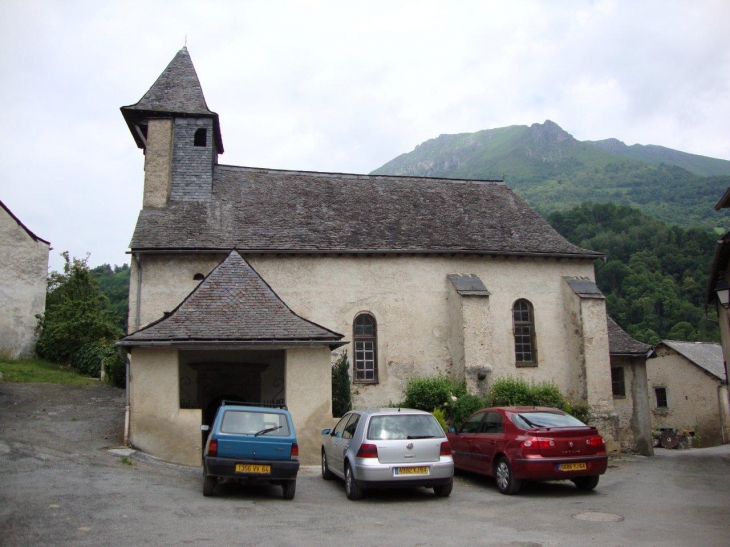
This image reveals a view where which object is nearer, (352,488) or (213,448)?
(213,448)

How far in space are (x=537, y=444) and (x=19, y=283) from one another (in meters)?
25.0

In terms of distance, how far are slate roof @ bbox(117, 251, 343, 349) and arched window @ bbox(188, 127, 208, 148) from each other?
834cm

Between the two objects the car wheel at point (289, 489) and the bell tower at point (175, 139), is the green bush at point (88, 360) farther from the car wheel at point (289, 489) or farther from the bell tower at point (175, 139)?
the car wheel at point (289, 489)

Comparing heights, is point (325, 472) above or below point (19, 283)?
below

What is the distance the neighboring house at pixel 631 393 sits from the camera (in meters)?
22.6

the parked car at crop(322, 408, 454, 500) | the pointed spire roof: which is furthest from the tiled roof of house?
the parked car at crop(322, 408, 454, 500)

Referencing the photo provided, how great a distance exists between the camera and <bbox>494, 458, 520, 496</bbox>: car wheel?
11352 mm

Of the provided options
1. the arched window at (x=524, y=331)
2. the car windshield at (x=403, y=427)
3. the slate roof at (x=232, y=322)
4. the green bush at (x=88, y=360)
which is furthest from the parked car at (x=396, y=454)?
the green bush at (x=88, y=360)

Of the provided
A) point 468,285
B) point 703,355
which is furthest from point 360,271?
point 703,355

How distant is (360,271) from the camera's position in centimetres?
2108

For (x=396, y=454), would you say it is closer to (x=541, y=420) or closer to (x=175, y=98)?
(x=541, y=420)

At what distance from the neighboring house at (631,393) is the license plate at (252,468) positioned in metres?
16.3

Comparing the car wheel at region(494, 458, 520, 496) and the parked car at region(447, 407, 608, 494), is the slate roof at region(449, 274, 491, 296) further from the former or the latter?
the car wheel at region(494, 458, 520, 496)

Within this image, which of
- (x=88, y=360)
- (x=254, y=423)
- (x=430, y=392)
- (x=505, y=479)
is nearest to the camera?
(x=254, y=423)
